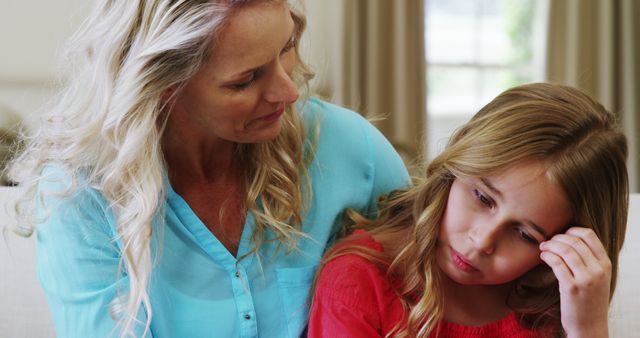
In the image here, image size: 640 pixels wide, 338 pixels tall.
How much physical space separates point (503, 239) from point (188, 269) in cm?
54

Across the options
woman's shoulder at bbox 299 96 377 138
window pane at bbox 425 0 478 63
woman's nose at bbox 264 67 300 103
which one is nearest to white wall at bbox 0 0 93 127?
window pane at bbox 425 0 478 63

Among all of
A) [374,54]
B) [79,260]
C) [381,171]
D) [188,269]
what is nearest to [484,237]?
[381,171]

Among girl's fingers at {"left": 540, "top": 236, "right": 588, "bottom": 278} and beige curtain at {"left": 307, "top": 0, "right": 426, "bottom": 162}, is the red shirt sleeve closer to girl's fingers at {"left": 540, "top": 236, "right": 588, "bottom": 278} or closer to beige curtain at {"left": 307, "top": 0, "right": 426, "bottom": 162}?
girl's fingers at {"left": 540, "top": 236, "right": 588, "bottom": 278}

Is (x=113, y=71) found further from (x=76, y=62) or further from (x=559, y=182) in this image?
(x=559, y=182)

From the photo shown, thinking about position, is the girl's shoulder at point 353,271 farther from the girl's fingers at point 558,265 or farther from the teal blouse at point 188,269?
the girl's fingers at point 558,265

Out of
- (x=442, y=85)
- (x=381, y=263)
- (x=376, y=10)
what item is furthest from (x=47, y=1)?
(x=381, y=263)

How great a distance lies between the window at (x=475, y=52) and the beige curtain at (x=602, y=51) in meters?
0.10

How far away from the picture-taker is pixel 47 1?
12.4ft

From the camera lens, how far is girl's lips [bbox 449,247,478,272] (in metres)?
1.35

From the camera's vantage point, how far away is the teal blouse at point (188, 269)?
1405 millimetres

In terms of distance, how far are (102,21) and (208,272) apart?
0.46 metres

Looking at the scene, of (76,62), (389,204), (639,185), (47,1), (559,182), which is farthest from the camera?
(639,185)

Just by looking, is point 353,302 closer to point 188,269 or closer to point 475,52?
point 188,269

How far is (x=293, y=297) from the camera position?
4.94 ft
